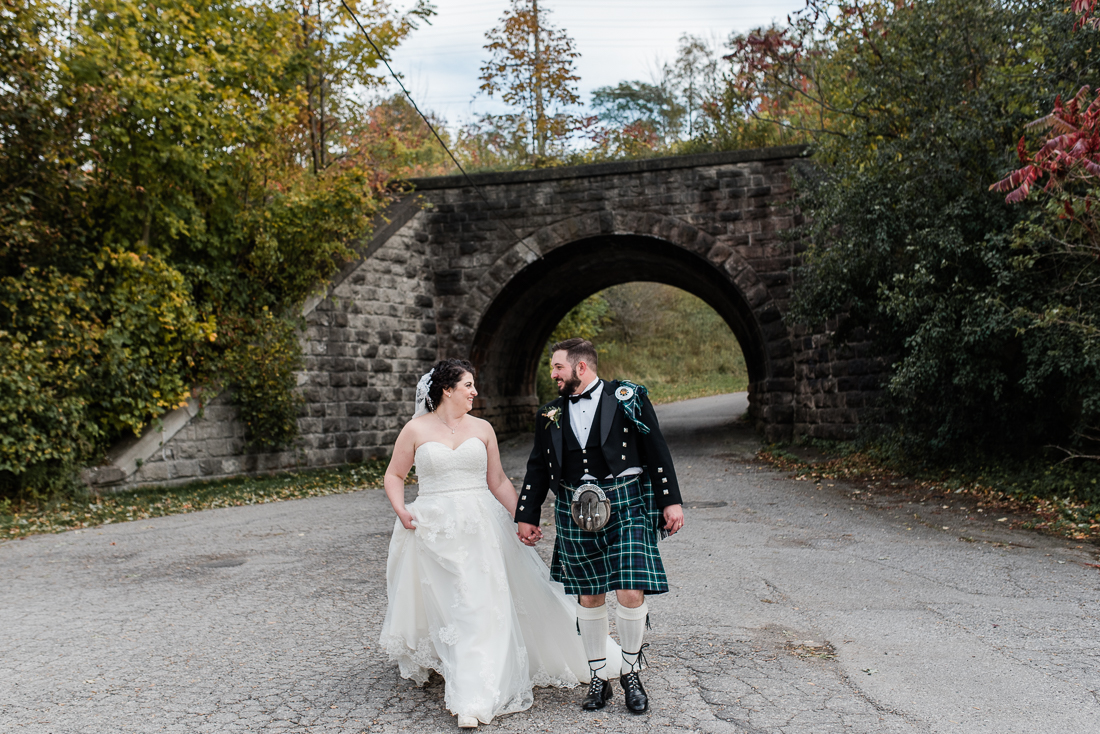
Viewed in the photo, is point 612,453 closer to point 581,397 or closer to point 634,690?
point 581,397

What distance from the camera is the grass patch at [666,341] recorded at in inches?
1596

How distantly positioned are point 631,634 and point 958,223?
7.77m

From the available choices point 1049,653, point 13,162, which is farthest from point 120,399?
point 1049,653

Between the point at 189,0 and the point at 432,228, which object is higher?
the point at 189,0

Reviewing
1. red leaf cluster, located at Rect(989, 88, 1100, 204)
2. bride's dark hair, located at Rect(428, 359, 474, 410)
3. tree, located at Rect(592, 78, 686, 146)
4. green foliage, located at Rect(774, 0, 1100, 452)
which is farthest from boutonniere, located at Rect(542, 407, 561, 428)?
tree, located at Rect(592, 78, 686, 146)

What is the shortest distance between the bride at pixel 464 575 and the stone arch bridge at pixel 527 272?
10.5 m

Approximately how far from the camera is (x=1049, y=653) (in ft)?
14.3

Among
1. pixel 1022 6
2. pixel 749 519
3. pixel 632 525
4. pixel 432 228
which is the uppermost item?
pixel 1022 6

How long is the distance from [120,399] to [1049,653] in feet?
36.5

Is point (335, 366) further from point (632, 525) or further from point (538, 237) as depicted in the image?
point (632, 525)

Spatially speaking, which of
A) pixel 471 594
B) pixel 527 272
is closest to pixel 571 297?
pixel 527 272

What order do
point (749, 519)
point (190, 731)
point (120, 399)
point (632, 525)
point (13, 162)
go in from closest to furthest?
point (190, 731) < point (632, 525) < point (749, 519) < point (13, 162) < point (120, 399)

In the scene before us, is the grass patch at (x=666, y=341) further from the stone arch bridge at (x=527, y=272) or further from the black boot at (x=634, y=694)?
the black boot at (x=634, y=694)

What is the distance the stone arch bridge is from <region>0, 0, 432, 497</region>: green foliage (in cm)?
101
